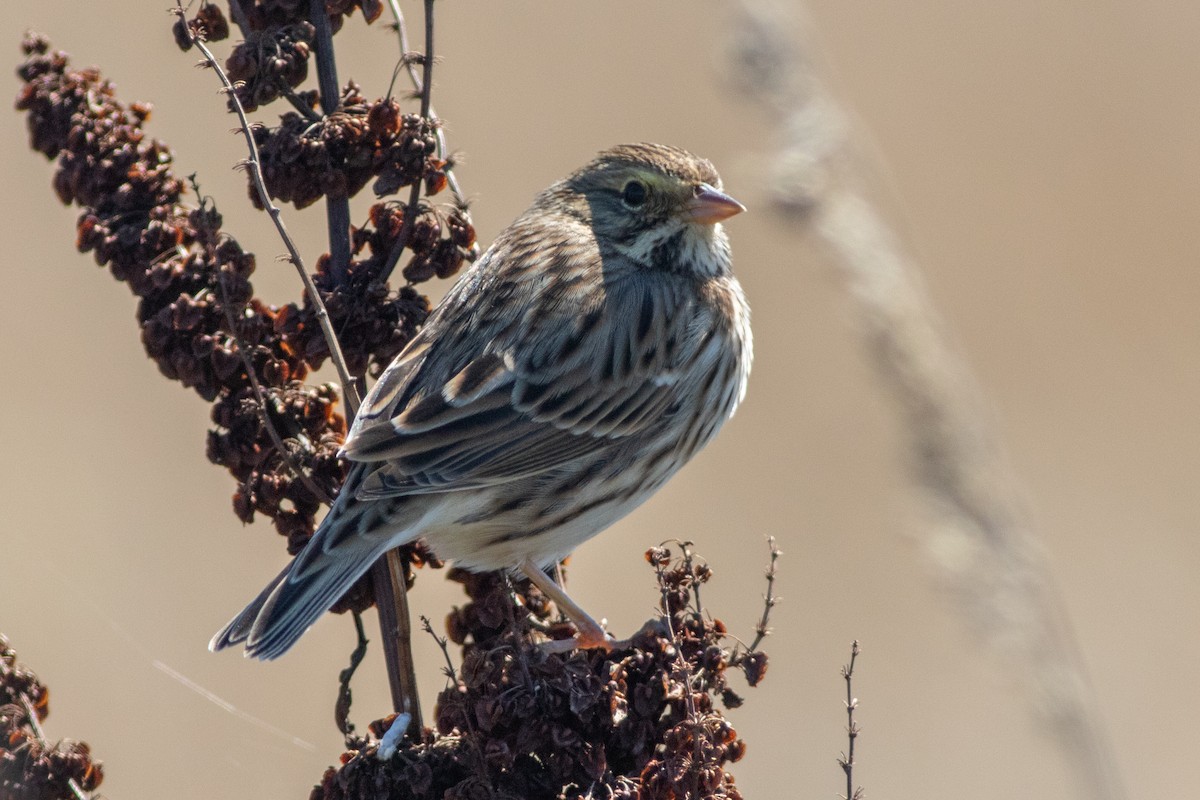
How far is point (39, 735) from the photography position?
2.87m

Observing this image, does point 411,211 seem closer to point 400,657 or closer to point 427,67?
point 427,67

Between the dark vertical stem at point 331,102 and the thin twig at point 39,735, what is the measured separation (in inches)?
45.2

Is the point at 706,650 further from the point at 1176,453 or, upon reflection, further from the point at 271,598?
the point at 1176,453

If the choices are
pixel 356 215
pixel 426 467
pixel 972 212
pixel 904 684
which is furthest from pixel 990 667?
pixel 972 212

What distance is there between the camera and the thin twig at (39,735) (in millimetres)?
2729

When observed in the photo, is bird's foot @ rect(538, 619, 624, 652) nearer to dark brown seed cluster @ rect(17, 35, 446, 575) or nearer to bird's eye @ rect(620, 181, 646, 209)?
dark brown seed cluster @ rect(17, 35, 446, 575)

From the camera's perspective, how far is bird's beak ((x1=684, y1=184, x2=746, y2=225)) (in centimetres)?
427

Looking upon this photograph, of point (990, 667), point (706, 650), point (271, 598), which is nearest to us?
point (990, 667)

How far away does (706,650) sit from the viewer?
323cm

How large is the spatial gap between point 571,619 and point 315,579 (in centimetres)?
66

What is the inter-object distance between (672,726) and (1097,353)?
23.6ft

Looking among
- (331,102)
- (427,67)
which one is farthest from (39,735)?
(427,67)

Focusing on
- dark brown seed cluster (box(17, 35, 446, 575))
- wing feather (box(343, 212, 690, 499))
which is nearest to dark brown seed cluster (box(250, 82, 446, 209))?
dark brown seed cluster (box(17, 35, 446, 575))

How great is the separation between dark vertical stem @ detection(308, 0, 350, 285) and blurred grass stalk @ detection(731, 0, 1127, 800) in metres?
1.07
